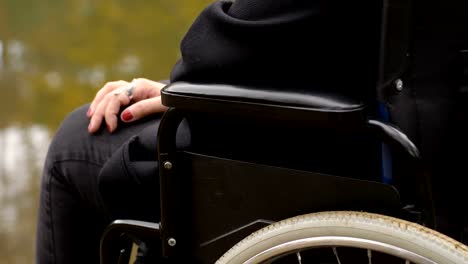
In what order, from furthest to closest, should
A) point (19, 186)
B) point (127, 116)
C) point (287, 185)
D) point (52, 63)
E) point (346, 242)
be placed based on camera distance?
point (52, 63) < point (19, 186) < point (127, 116) < point (287, 185) < point (346, 242)

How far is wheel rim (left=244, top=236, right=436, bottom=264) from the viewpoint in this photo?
2.43 feet

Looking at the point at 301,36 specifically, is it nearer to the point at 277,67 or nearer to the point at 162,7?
the point at 277,67

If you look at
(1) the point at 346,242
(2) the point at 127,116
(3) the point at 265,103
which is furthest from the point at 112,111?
(1) the point at 346,242

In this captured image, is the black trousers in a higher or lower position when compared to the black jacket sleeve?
lower

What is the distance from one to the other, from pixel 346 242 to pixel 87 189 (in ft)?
1.48

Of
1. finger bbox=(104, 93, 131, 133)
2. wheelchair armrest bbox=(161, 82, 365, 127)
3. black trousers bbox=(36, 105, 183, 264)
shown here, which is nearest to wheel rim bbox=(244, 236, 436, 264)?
wheelchair armrest bbox=(161, 82, 365, 127)

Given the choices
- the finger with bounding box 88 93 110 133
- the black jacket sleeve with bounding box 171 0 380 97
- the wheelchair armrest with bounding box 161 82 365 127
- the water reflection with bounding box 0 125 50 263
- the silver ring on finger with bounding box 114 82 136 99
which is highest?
the black jacket sleeve with bounding box 171 0 380 97

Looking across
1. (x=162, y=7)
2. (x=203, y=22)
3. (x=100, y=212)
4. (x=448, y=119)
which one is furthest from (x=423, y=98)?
(x=162, y=7)

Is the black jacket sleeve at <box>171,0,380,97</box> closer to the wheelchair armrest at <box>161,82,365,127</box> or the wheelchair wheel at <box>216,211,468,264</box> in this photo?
the wheelchair armrest at <box>161,82,365,127</box>

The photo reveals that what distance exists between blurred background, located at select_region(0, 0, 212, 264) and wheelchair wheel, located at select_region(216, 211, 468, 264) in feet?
4.59

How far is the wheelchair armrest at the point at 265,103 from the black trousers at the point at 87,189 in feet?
0.46

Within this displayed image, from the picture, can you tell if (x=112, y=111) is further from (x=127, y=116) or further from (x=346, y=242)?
(x=346, y=242)

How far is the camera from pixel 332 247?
2.59 ft

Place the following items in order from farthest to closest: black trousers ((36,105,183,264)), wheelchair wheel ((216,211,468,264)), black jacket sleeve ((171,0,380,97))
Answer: black trousers ((36,105,183,264)) < black jacket sleeve ((171,0,380,97)) < wheelchair wheel ((216,211,468,264))
